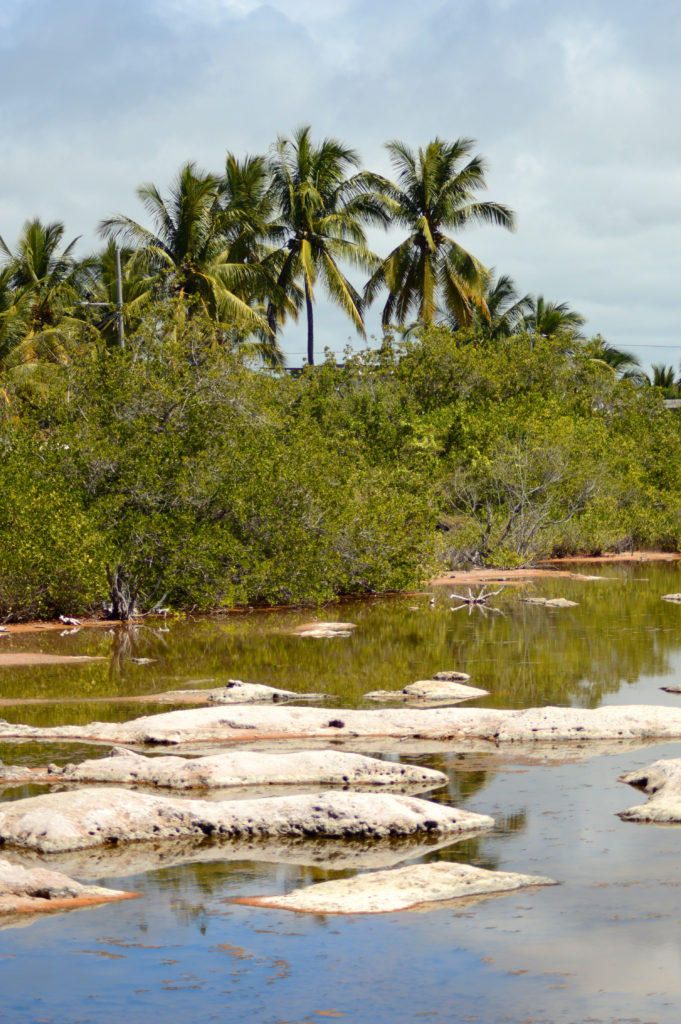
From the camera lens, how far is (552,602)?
24828 millimetres

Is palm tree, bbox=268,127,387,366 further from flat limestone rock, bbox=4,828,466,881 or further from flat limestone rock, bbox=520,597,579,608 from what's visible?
flat limestone rock, bbox=4,828,466,881

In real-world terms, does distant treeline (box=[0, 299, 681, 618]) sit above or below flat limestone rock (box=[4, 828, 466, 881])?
above

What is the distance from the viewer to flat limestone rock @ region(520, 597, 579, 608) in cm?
2453

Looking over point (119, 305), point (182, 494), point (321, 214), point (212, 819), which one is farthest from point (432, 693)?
point (321, 214)

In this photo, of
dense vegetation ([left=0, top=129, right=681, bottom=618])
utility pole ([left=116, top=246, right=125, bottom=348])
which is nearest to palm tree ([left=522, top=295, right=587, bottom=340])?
dense vegetation ([left=0, top=129, right=681, bottom=618])

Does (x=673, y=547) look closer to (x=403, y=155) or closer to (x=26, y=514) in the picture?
(x=403, y=155)

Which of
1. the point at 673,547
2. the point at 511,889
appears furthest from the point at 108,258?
the point at 511,889

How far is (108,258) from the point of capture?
140ft

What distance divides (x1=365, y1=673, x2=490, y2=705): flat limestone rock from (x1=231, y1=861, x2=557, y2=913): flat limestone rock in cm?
606

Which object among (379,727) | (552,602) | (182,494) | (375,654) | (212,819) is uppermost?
(182,494)

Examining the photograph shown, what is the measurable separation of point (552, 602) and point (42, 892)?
1897cm

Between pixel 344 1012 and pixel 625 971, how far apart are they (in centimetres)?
134

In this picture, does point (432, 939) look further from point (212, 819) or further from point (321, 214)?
point (321, 214)

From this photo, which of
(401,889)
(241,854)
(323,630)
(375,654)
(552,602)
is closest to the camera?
(401,889)
